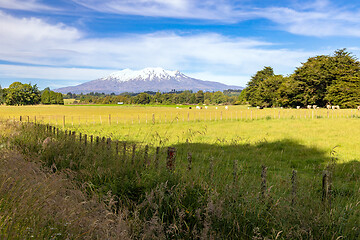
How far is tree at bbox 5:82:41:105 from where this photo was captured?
119875 mm

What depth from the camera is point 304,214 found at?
3797 mm

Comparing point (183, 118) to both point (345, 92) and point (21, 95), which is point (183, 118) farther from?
point (21, 95)

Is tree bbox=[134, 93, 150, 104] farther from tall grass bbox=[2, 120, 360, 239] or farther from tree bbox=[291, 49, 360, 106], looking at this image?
tall grass bbox=[2, 120, 360, 239]

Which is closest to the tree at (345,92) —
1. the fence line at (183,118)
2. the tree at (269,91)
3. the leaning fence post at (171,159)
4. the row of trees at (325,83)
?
the row of trees at (325,83)

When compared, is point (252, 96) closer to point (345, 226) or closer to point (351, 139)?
point (351, 139)

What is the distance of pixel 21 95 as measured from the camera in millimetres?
121875

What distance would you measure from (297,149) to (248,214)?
35.5ft

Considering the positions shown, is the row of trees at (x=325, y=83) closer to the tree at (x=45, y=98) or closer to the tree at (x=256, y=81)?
the tree at (x=256, y=81)

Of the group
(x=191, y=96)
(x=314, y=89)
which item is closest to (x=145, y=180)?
(x=314, y=89)

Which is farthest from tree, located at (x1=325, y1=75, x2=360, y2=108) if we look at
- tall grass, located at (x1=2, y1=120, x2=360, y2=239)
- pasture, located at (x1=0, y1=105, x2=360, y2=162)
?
tall grass, located at (x1=2, y1=120, x2=360, y2=239)

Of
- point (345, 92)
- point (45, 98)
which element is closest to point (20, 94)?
point (45, 98)

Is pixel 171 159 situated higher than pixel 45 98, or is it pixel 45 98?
pixel 45 98

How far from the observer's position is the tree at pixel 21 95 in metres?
120

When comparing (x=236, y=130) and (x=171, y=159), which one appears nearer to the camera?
(x=171, y=159)
